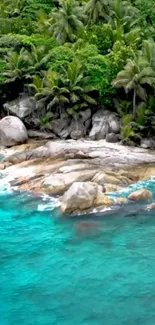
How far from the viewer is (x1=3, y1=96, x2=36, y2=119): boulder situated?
38188mm

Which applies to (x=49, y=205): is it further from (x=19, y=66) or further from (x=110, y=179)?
(x=19, y=66)

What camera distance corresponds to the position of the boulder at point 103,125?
35.3m

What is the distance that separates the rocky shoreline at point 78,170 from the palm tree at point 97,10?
1792 cm

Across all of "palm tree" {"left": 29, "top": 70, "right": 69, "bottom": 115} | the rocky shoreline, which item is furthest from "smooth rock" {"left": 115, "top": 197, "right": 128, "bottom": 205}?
"palm tree" {"left": 29, "top": 70, "right": 69, "bottom": 115}

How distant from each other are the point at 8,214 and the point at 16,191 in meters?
3.15

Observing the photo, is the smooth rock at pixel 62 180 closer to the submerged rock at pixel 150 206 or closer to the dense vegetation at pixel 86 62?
the submerged rock at pixel 150 206

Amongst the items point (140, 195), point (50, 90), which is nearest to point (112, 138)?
point (50, 90)

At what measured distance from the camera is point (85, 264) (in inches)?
693

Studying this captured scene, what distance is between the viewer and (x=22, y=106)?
38.5 m

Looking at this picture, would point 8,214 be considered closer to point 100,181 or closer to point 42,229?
point 42,229

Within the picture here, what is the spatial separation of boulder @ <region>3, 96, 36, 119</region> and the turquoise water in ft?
51.7

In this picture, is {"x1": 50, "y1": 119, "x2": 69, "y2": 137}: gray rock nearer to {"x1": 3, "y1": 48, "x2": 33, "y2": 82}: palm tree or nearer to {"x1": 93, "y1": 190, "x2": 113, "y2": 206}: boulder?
{"x1": 3, "y1": 48, "x2": 33, "y2": 82}: palm tree

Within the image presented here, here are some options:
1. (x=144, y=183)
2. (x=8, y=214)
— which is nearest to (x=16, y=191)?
(x=8, y=214)

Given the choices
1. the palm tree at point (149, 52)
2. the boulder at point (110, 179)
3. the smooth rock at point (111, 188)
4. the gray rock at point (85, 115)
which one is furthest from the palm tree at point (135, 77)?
the smooth rock at point (111, 188)
